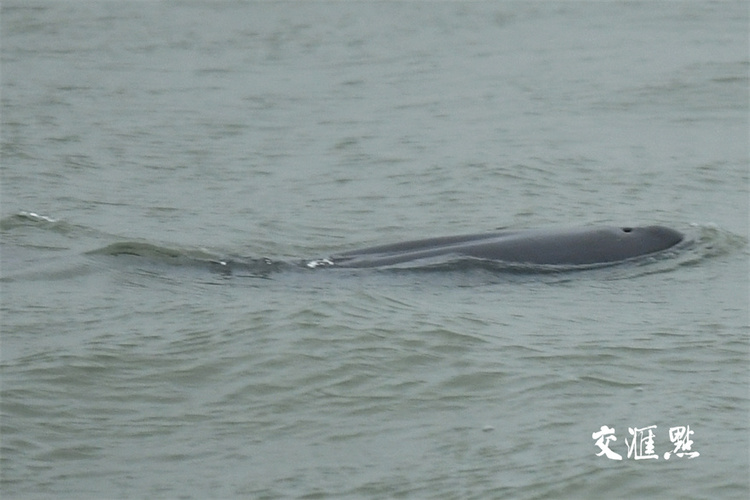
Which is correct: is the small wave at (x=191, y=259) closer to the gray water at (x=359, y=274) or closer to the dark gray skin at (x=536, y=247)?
the gray water at (x=359, y=274)

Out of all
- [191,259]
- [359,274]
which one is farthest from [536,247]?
[191,259]

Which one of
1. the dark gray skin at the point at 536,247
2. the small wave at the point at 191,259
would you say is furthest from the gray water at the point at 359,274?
the dark gray skin at the point at 536,247

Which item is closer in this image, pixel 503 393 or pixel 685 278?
pixel 503 393

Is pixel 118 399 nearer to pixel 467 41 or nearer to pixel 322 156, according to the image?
pixel 322 156

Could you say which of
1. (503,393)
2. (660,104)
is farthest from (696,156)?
(503,393)

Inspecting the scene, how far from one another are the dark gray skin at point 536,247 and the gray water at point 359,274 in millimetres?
188

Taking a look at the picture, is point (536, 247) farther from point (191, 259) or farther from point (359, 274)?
point (191, 259)

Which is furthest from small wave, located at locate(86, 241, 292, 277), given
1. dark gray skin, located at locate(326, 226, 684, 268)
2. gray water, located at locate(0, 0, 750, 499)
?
dark gray skin, located at locate(326, 226, 684, 268)

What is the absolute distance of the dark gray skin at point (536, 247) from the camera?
29.0 ft

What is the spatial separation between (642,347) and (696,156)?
5912mm

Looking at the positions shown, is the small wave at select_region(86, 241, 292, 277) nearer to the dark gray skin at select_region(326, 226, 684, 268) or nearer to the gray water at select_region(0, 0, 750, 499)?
the gray water at select_region(0, 0, 750, 499)

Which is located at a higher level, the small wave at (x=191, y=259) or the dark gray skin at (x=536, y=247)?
the dark gray skin at (x=536, y=247)

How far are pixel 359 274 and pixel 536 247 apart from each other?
47.6 inches

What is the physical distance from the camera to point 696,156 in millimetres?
12914
